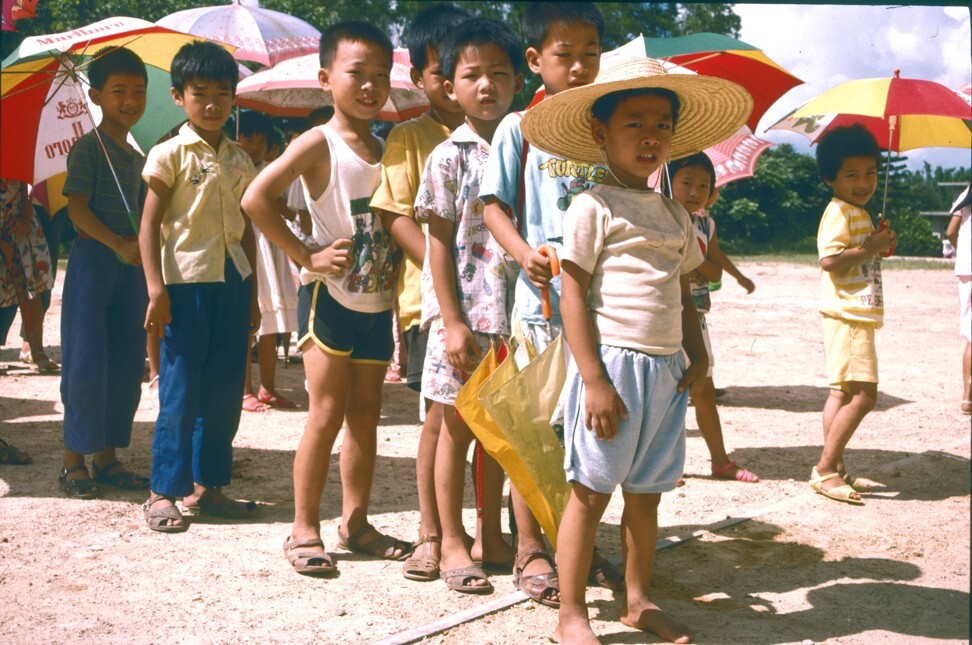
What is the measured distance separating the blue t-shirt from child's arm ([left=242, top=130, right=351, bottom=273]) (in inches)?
24.3

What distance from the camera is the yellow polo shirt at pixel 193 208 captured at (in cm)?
438

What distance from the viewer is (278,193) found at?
374 cm

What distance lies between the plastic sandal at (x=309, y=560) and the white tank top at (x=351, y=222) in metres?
0.92

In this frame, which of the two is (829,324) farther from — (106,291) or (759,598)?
(106,291)

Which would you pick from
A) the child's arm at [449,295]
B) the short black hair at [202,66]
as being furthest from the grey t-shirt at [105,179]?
the child's arm at [449,295]

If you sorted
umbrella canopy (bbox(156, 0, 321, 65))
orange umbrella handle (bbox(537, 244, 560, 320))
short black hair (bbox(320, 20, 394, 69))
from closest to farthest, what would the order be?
orange umbrella handle (bbox(537, 244, 560, 320)) < short black hair (bbox(320, 20, 394, 69)) < umbrella canopy (bbox(156, 0, 321, 65))

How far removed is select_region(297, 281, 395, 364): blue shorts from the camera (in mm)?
3842

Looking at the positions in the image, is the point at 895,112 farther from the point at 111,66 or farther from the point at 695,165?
the point at 111,66

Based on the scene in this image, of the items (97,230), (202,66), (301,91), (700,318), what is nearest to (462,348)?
(202,66)

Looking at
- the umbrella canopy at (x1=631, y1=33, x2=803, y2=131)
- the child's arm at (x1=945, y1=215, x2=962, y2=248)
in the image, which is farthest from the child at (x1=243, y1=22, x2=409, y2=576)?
the child's arm at (x1=945, y1=215, x2=962, y2=248)

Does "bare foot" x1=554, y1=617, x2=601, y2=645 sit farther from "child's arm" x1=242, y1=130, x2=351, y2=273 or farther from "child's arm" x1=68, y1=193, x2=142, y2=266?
"child's arm" x1=68, y1=193, x2=142, y2=266

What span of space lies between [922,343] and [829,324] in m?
5.82

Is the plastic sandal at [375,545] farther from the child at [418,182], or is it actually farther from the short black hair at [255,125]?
the short black hair at [255,125]

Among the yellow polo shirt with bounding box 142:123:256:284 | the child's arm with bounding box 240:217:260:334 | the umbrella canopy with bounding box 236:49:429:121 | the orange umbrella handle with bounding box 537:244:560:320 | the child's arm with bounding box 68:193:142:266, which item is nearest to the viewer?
the orange umbrella handle with bounding box 537:244:560:320
